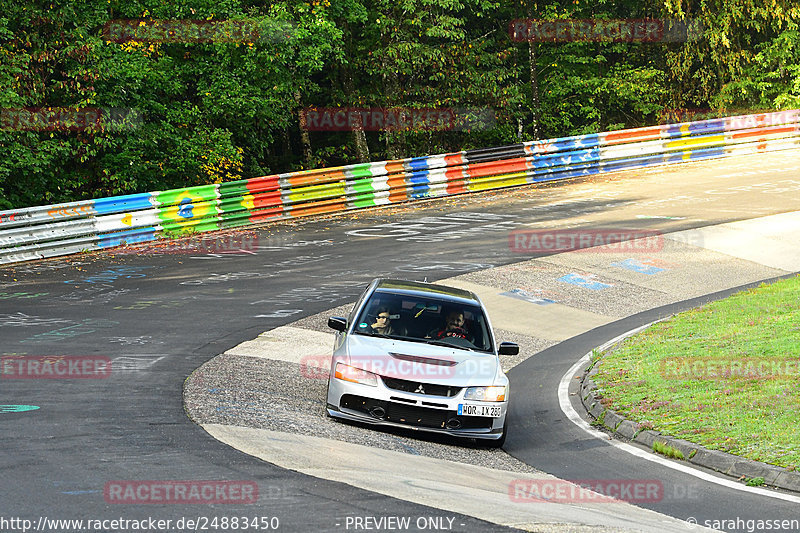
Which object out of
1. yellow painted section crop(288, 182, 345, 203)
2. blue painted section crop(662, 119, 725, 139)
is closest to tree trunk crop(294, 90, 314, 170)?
yellow painted section crop(288, 182, 345, 203)

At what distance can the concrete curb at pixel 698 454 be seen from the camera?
8812 mm

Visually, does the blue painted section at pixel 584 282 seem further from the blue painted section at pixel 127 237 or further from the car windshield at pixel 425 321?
the blue painted section at pixel 127 237

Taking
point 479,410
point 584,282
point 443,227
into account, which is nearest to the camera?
point 479,410

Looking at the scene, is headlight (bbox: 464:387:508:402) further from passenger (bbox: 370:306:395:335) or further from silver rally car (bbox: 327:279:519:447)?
passenger (bbox: 370:306:395:335)

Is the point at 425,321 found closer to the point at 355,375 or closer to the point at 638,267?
the point at 355,375

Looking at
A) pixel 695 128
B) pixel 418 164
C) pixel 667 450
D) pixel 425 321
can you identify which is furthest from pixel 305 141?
pixel 667 450

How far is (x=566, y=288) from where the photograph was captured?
19484 mm

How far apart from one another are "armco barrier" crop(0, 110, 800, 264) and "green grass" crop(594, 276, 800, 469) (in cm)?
1323

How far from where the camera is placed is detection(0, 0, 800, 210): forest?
25047mm

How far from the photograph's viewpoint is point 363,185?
28.6m

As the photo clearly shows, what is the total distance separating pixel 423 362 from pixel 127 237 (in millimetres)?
14743

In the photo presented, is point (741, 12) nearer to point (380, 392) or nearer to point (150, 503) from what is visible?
point (380, 392)

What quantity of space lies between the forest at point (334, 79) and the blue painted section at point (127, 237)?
3.06 meters

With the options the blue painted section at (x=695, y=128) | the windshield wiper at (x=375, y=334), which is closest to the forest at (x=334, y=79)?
the blue painted section at (x=695, y=128)
